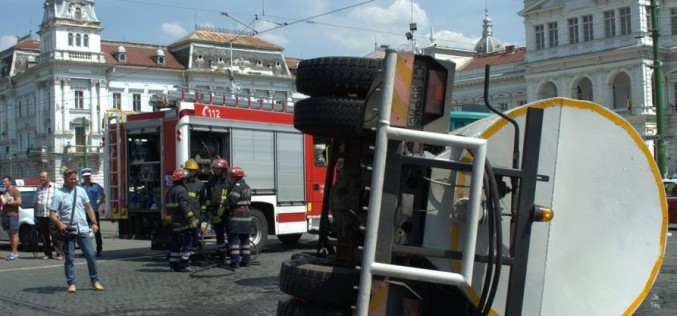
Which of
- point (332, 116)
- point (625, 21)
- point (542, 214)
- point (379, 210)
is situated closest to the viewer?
point (379, 210)

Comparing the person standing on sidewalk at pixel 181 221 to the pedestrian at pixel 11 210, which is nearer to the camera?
the person standing on sidewalk at pixel 181 221

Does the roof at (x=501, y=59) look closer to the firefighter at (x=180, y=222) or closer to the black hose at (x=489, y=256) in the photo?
the firefighter at (x=180, y=222)

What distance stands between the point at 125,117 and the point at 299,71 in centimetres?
1136

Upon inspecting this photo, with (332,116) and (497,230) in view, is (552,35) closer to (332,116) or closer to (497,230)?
(332,116)

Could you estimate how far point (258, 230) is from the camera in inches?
603

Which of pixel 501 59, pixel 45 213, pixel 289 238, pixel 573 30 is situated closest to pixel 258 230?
pixel 289 238

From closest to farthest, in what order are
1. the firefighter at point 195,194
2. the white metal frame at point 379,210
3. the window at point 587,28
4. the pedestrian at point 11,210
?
the white metal frame at point 379,210
the firefighter at point 195,194
the pedestrian at point 11,210
the window at point 587,28

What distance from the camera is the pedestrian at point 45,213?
16.2 metres

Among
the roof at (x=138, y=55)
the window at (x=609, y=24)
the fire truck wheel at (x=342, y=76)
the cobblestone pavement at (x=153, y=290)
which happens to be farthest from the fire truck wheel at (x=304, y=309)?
the roof at (x=138, y=55)

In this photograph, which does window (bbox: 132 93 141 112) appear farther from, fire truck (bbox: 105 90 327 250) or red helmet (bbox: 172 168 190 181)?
red helmet (bbox: 172 168 190 181)

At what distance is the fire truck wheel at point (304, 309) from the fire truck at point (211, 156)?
9.58 m

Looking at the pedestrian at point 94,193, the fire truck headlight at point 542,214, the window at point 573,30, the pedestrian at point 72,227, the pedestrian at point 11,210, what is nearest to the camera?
the fire truck headlight at point 542,214

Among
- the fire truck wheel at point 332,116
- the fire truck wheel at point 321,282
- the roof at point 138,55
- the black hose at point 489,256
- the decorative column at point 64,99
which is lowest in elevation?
the fire truck wheel at point 321,282

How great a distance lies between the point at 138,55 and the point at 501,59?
1595 inches
